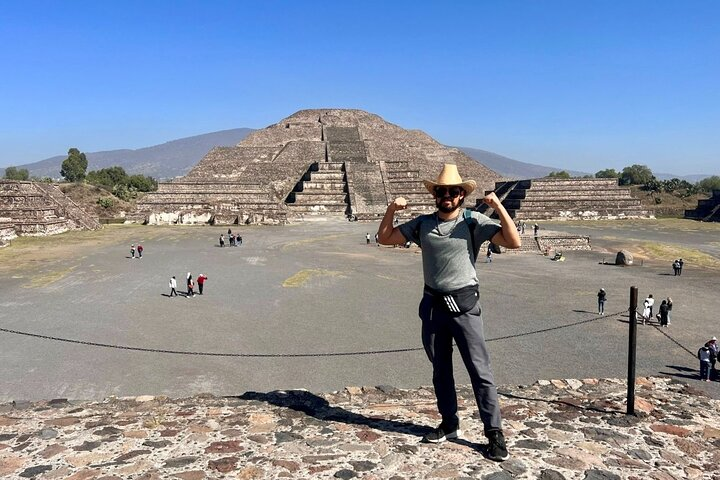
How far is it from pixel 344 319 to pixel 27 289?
32.9ft

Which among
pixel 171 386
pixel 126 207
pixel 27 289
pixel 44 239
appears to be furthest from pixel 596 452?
pixel 126 207

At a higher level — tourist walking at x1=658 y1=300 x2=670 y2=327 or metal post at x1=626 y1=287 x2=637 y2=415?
metal post at x1=626 y1=287 x2=637 y2=415

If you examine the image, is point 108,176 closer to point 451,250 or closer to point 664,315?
point 664,315

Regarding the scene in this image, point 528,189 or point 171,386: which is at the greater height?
point 528,189

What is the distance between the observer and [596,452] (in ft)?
12.3

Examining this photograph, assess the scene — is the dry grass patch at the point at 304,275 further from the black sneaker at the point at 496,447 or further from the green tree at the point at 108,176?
the green tree at the point at 108,176

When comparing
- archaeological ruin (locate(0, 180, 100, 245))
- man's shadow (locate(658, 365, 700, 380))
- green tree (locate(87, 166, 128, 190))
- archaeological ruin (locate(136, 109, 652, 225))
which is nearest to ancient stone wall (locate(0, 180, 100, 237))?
archaeological ruin (locate(0, 180, 100, 245))

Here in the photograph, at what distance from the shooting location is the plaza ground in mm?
7934

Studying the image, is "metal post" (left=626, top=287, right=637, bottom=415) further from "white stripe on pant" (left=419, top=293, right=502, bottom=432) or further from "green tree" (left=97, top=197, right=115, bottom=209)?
"green tree" (left=97, top=197, right=115, bottom=209)

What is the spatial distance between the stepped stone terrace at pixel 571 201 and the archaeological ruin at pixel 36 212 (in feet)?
98.0

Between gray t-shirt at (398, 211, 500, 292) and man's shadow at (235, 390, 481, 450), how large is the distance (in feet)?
4.27

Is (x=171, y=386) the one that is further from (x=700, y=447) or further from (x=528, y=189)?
(x=528, y=189)

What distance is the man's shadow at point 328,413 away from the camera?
410 cm

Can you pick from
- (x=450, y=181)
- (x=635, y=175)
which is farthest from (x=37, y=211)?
(x=635, y=175)
